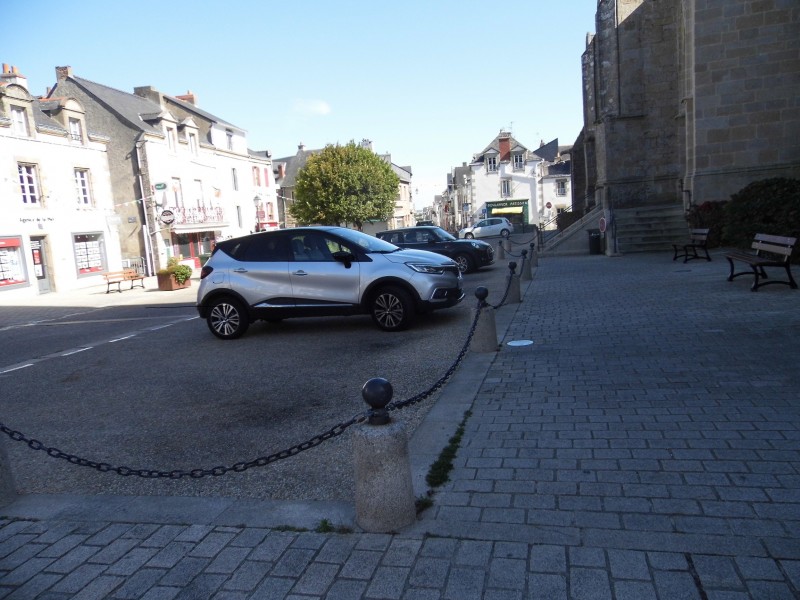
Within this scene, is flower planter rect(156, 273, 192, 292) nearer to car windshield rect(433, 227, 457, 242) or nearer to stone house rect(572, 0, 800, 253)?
car windshield rect(433, 227, 457, 242)

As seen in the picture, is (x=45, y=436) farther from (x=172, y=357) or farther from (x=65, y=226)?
(x=65, y=226)

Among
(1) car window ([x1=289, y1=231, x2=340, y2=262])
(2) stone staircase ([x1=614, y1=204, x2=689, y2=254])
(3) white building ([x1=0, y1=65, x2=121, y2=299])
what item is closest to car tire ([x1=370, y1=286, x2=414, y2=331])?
(1) car window ([x1=289, y1=231, x2=340, y2=262])

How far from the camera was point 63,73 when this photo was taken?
32250mm

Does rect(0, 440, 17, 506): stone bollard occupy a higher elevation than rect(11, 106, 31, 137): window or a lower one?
lower

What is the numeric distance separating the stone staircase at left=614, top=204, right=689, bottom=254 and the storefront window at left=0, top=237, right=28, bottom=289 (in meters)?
22.7

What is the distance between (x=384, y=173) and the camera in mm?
50250

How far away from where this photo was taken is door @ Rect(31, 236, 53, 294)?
82.3 feet

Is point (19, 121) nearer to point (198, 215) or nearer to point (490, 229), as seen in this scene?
point (198, 215)

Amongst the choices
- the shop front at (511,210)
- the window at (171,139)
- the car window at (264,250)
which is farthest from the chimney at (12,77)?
the shop front at (511,210)

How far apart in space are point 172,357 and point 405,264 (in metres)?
3.60

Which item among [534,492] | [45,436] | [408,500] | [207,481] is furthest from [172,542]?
[45,436]

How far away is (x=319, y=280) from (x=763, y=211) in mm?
10978

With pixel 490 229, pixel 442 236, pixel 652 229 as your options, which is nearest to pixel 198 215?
pixel 490 229

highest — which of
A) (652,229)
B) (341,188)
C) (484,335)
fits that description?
(341,188)
